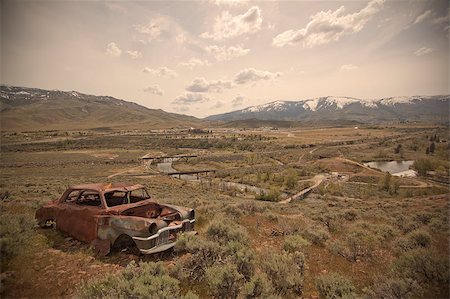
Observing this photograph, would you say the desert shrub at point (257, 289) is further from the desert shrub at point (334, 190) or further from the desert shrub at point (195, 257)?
the desert shrub at point (334, 190)

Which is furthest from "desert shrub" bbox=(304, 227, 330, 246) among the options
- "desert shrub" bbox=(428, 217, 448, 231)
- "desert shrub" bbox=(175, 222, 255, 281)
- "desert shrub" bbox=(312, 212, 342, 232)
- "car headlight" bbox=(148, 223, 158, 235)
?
"desert shrub" bbox=(428, 217, 448, 231)

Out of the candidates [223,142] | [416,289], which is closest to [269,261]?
[416,289]

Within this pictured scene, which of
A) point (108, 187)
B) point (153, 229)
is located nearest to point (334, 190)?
point (108, 187)

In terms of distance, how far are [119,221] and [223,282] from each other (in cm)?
343

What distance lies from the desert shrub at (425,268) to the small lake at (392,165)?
239 feet

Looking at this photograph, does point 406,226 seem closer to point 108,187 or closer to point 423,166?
point 108,187

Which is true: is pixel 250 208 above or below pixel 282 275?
below

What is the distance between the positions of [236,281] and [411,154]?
107m

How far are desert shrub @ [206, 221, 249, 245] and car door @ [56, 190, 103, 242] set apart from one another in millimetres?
3462

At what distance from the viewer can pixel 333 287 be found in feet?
19.8

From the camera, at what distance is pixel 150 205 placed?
28.4 feet

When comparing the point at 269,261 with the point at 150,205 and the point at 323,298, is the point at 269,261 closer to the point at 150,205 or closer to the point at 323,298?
the point at 323,298

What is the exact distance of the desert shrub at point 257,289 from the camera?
5.13 m

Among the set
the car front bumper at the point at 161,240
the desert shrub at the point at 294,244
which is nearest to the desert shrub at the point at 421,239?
the desert shrub at the point at 294,244
